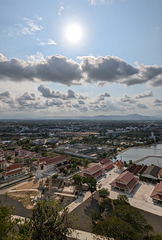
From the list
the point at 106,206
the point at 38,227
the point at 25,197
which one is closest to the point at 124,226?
the point at 38,227

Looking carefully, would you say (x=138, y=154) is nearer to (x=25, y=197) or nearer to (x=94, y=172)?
→ (x=94, y=172)

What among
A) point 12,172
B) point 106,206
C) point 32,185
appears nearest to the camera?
point 106,206

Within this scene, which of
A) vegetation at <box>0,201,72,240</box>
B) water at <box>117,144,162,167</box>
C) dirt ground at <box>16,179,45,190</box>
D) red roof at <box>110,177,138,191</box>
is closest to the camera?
vegetation at <box>0,201,72,240</box>

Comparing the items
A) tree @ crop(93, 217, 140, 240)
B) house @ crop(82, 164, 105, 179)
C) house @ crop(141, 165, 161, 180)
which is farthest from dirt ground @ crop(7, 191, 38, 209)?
house @ crop(141, 165, 161, 180)

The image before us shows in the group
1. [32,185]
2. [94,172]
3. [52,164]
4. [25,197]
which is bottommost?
[32,185]

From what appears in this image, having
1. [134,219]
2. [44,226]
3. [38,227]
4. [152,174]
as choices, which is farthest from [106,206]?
[152,174]

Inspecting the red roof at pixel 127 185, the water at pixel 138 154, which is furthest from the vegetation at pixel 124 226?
the water at pixel 138 154

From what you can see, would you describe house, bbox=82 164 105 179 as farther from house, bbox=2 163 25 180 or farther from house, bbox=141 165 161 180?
house, bbox=2 163 25 180

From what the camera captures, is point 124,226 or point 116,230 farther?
point 124,226

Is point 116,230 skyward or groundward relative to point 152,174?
skyward

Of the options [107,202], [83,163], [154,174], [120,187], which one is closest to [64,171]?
[83,163]

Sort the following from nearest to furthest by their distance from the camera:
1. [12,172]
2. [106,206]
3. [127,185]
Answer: [106,206] → [127,185] → [12,172]
